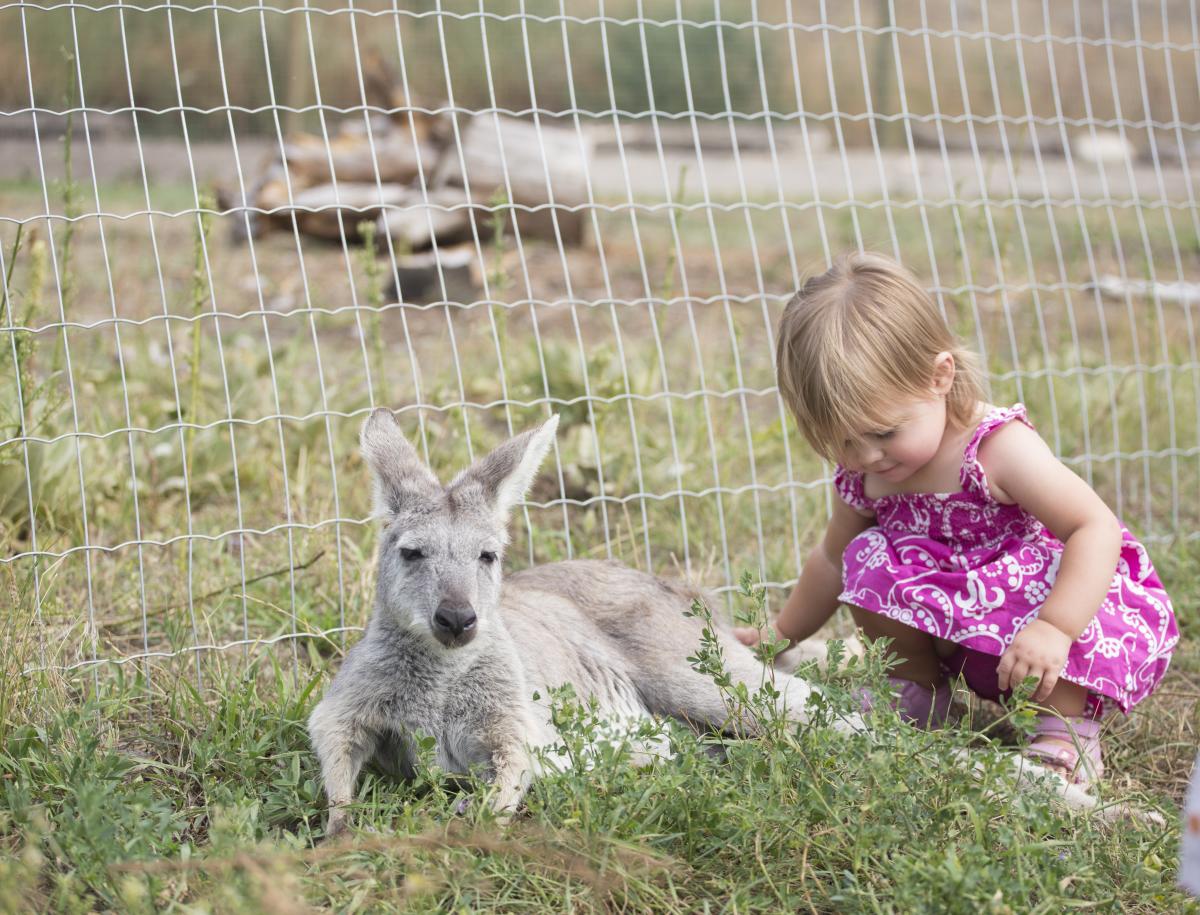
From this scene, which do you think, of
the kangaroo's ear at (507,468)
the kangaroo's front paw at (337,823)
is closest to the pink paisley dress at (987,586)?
the kangaroo's ear at (507,468)

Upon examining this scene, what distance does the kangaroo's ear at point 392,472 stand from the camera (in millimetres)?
3186

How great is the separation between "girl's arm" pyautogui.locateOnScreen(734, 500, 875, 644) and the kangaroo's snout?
3.97 feet

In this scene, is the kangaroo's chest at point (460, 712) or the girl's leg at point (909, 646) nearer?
the kangaroo's chest at point (460, 712)

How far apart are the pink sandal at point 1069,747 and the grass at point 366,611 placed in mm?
127

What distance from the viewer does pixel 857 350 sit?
128 inches

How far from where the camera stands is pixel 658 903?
99.6 inches

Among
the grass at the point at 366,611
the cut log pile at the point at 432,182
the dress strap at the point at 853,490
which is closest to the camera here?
the grass at the point at 366,611

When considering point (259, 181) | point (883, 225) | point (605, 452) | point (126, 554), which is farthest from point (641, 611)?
point (883, 225)

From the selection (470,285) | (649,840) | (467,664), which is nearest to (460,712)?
(467,664)

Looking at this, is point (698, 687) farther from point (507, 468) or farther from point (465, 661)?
point (507, 468)

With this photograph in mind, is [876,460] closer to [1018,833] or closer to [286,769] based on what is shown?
[1018,833]

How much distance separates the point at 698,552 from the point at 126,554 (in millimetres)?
2126

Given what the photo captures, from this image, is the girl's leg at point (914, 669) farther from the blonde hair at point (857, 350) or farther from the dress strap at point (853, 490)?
the blonde hair at point (857, 350)

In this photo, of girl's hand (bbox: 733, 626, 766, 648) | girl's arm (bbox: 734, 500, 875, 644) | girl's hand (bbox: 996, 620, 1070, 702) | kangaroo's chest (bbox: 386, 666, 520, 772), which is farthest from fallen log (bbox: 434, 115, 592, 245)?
girl's hand (bbox: 996, 620, 1070, 702)
